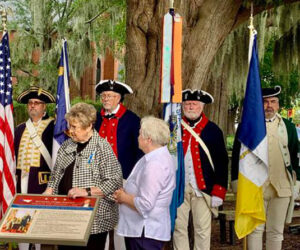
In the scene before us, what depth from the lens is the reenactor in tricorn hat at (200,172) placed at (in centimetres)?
594

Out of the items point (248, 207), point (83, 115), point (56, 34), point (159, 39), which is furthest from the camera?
point (56, 34)

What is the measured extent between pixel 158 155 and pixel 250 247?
2.41 meters

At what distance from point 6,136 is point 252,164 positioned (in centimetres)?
252

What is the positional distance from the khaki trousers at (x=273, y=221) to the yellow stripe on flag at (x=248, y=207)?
0.32 meters

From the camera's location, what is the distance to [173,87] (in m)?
5.72

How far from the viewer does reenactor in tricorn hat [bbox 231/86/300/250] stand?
628 cm

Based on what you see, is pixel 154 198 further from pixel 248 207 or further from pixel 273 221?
pixel 273 221

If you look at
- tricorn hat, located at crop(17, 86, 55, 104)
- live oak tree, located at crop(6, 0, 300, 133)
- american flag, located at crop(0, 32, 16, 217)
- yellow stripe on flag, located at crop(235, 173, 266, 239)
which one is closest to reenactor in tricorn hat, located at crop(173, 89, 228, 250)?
yellow stripe on flag, located at crop(235, 173, 266, 239)

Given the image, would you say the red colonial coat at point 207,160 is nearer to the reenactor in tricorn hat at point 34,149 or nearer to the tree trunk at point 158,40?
the tree trunk at point 158,40

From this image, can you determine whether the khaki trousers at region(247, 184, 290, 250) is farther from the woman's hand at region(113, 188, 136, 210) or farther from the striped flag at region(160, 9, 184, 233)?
the woman's hand at region(113, 188, 136, 210)

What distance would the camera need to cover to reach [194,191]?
5.96 meters

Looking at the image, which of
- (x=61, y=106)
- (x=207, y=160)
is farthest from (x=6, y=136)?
(x=207, y=160)

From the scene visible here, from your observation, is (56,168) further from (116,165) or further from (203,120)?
(203,120)

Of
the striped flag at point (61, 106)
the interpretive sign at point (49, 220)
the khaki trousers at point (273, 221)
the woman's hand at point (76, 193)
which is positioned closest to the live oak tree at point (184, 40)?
the striped flag at point (61, 106)
